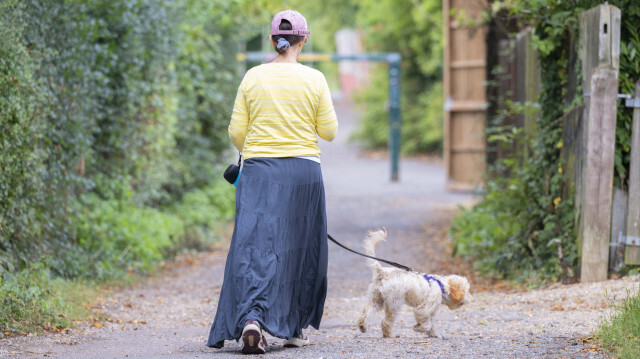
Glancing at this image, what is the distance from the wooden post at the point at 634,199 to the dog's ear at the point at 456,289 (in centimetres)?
198

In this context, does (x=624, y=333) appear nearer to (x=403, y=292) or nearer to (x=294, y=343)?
(x=403, y=292)

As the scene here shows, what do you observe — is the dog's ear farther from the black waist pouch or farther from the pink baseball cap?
the pink baseball cap

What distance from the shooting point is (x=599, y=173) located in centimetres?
668

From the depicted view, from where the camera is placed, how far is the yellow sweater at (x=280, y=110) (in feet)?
16.2

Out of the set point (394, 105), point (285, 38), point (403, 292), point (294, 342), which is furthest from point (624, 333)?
point (394, 105)

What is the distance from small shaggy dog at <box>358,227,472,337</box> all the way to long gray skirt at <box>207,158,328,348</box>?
Answer: 0.49 m

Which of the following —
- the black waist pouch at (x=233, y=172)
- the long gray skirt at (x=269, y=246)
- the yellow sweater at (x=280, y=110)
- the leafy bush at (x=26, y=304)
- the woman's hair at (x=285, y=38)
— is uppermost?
the woman's hair at (x=285, y=38)

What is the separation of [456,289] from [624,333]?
1.19 metres

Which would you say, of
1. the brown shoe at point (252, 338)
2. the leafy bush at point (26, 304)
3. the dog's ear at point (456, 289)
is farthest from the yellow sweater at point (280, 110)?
the leafy bush at point (26, 304)

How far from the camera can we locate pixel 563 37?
7301 millimetres

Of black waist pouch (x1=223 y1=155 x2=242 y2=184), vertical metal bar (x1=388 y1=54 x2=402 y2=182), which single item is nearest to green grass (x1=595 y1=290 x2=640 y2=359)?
black waist pouch (x1=223 y1=155 x2=242 y2=184)

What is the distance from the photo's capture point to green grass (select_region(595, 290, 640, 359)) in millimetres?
4348

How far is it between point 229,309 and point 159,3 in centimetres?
585

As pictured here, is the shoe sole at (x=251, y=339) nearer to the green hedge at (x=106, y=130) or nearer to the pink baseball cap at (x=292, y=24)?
the pink baseball cap at (x=292, y=24)
